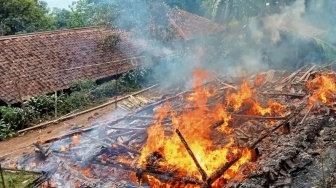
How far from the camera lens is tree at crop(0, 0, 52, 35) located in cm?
2586

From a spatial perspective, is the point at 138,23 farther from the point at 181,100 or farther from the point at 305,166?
the point at 305,166

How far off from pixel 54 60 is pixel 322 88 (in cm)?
1446

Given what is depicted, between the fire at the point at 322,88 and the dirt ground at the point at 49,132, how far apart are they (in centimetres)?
854

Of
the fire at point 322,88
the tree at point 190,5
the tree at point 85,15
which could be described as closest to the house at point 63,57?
the tree at point 85,15

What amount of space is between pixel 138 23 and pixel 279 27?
969cm

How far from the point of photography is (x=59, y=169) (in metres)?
10.1

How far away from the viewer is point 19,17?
2675 cm

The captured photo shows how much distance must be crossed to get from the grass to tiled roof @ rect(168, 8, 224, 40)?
1735 cm

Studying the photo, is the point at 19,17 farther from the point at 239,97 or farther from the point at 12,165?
the point at 239,97

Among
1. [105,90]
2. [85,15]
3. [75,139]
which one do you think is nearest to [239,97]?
[75,139]

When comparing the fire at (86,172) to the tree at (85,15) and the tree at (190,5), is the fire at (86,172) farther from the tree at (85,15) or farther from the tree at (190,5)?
the tree at (190,5)

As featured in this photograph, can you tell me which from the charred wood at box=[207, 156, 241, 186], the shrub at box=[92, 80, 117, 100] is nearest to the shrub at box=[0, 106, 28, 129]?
A: the shrub at box=[92, 80, 117, 100]

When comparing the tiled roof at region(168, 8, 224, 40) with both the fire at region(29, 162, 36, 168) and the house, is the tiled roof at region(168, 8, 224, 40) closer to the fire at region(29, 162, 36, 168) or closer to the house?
the house

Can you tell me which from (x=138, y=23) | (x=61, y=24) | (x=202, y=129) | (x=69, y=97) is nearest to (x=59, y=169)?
(x=202, y=129)
